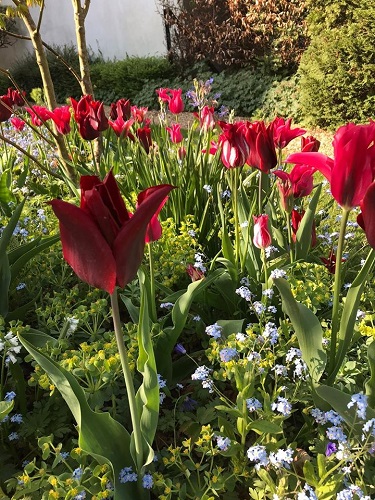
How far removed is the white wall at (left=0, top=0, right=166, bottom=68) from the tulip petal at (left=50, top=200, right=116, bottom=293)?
447 inches

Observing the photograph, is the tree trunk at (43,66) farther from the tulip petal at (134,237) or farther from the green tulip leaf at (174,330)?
the tulip petal at (134,237)

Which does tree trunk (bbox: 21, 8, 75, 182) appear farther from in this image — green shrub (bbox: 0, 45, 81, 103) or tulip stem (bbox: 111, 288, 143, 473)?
green shrub (bbox: 0, 45, 81, 103)

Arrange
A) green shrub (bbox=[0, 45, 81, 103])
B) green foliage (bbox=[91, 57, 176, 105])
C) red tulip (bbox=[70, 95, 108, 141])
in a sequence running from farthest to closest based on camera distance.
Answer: green shrub (bbox=[0, 45, 81, 103]) → green foliage (bbox=[91, 57, 176, 105]) → red tulip (bbox=[70, 95, 108, 141])

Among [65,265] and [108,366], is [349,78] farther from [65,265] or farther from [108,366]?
[108,366]

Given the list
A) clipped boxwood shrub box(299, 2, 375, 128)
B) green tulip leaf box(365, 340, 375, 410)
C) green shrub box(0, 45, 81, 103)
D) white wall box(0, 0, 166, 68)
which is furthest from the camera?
white wall box(0, 0, 166, 68)

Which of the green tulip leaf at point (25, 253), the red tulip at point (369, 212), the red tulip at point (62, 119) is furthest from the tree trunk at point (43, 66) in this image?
the red tulip at point (369, 212)

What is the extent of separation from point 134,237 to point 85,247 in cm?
9

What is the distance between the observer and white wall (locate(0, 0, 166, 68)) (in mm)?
11477

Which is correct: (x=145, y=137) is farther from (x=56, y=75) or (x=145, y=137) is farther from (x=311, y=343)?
(x=56, y=75)

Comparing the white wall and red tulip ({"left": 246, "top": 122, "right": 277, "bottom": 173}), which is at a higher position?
the white wall

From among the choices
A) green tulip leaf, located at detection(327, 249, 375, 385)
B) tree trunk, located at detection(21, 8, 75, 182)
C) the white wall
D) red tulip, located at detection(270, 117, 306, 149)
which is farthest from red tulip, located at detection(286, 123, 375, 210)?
the white wall

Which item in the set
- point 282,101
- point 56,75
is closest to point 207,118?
point 282,101

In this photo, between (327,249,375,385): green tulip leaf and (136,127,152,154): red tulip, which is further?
(136,127,152,154): red tulip

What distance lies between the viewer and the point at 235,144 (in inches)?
67.8
